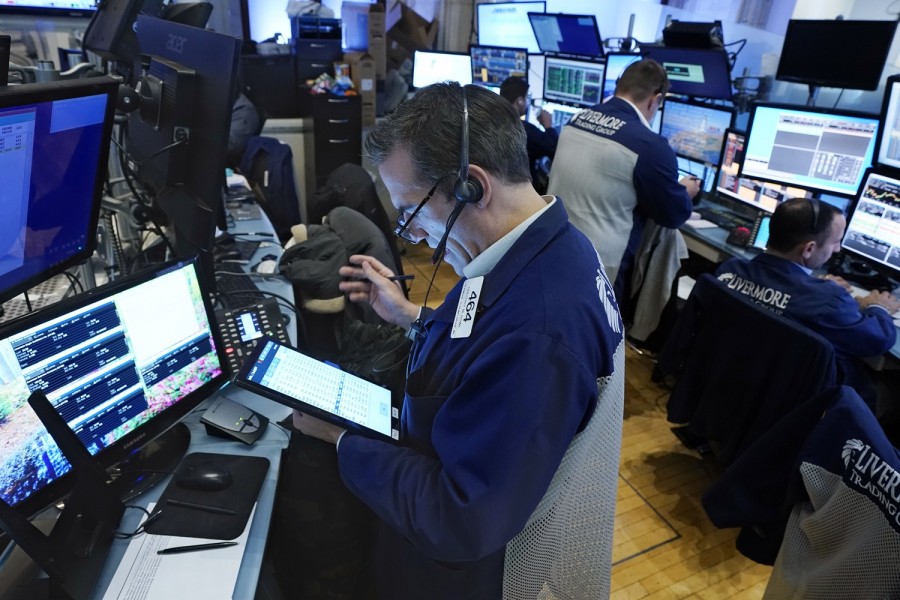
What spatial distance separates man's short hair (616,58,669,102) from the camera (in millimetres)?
2441

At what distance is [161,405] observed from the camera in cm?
116

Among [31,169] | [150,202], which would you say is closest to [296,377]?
[31,169]

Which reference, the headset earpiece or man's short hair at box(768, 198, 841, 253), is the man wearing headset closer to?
the headset earpiece

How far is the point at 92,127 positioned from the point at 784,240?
6.80 feet

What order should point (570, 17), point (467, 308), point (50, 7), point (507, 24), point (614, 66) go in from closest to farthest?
point (467, 308) < point (50, 7) < point (614, 66) < point (570, 17) < point (507, 24)

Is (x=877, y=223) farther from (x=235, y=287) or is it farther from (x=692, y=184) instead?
(x=235, y=287)

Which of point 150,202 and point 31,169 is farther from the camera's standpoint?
point 150,202

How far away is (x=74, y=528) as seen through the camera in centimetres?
93

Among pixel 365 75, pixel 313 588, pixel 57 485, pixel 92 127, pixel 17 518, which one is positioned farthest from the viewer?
pixel 365 75

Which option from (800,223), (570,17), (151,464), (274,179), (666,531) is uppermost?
(570,17)

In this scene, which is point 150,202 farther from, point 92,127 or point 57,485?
point 57,485

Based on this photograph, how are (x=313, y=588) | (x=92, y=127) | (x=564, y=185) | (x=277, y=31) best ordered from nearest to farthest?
1. (x=92, y=127)
2. (x=313, y=588)
3. (x=564, y=185)
4. (x=277, y=31)

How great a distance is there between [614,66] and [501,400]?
3548 millimetres

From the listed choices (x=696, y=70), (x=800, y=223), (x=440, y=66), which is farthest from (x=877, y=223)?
(x=440, y=66)
